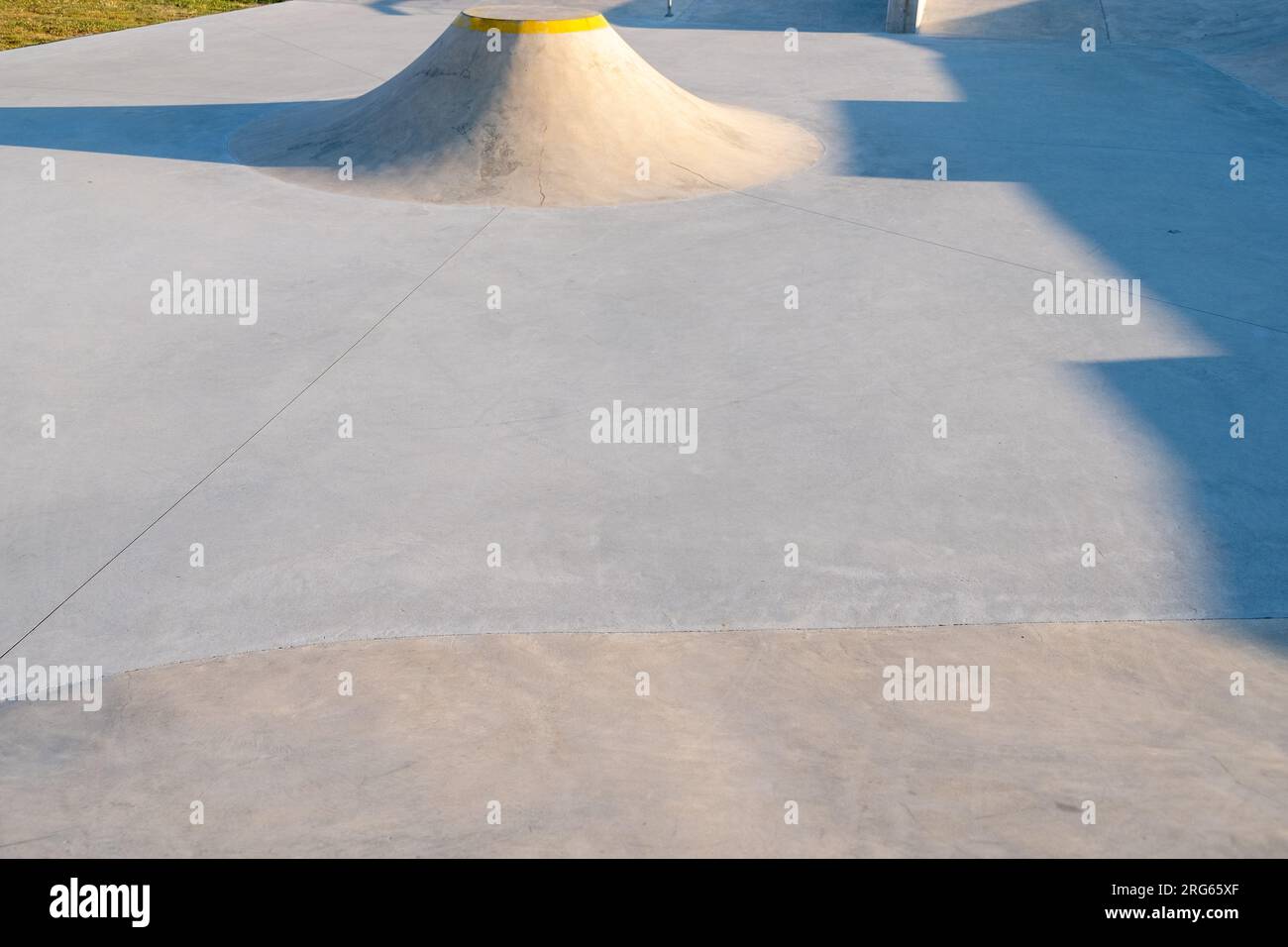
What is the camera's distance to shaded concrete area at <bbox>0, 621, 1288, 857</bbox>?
338cm

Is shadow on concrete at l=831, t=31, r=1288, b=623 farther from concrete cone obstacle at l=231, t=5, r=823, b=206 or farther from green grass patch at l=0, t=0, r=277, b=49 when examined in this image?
green grass patch at l=0, t=0, r=277, b=49

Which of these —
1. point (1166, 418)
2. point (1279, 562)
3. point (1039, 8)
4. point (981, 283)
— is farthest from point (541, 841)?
point (1039, 8)

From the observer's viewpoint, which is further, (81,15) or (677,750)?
(81,15)

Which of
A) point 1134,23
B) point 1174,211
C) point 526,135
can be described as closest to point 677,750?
point 526,135

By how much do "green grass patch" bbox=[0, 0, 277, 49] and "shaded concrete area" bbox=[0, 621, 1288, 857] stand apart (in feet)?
53.1

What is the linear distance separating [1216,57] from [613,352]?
12.7 meters

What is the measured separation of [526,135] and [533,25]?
104cm

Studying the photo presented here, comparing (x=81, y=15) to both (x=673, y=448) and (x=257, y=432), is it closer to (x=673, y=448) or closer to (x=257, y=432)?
(x=257, y=432)

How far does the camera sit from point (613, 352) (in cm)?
678

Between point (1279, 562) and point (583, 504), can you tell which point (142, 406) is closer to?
point (583, 504)

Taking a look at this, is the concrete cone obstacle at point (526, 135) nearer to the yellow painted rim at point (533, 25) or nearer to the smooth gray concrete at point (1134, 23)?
the yellow painted rim at point (533, 25)

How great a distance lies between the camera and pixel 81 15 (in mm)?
18844

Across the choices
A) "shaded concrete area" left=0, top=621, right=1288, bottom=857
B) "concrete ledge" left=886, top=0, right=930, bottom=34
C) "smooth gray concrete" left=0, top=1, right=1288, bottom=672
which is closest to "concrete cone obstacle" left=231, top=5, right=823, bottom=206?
"smooth gray concrete" left=0, top=1, right=1288, bottom=672

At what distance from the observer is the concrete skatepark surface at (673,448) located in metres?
4.07
